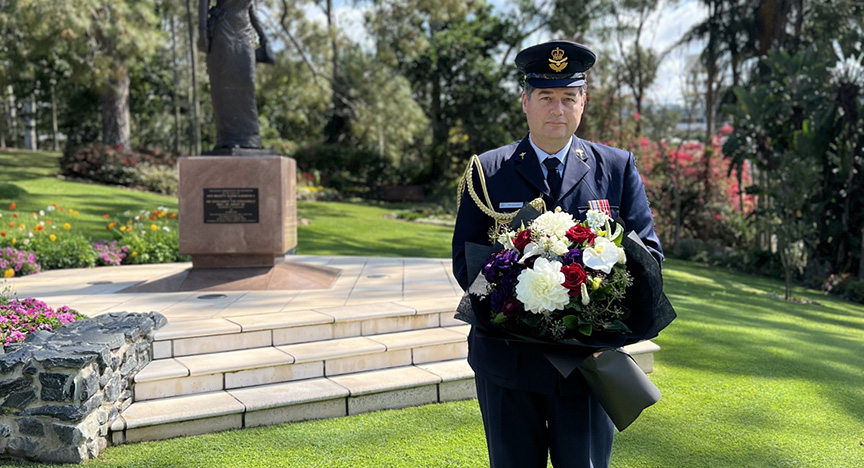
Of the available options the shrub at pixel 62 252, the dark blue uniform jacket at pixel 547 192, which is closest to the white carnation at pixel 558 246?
the dark blue uniform jacket at pixel 547 192

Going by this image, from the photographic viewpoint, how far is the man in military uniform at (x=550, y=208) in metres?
2.03

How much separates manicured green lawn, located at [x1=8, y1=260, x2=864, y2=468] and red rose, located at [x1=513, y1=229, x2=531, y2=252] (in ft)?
6.24

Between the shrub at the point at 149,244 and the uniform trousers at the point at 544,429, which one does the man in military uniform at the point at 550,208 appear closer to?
the uniform trousers at the point at 544,429

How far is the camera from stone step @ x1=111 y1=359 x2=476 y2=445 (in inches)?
144

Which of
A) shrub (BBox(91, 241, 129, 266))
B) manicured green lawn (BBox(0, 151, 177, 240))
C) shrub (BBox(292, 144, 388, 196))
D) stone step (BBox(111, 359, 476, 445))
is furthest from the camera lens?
shrub (BBox(292, 144, 388, 196))

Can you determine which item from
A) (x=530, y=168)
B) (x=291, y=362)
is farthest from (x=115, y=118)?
(x=530, y=168)

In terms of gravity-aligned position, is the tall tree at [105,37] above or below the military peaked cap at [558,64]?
above

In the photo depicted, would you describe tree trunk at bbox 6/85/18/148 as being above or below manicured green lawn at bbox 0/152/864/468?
above

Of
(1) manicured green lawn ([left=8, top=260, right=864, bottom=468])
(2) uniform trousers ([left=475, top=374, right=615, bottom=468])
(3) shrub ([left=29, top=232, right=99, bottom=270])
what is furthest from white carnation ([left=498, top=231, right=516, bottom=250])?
(3) shrub ([left=29, top=232, right=99, bottom=270])

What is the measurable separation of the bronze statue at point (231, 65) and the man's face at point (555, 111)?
197 inches

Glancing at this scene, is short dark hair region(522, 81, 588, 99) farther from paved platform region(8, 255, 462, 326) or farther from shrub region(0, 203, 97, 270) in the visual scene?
shrub region(0, 203, 97, 270)

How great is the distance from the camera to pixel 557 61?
2.06m

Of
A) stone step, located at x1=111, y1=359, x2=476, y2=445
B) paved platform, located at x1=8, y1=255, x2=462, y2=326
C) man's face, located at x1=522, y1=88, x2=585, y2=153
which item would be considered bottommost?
stone step, located at x1=111, y1=359, x2=476, y2=445

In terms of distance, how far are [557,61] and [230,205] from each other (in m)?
4.89
